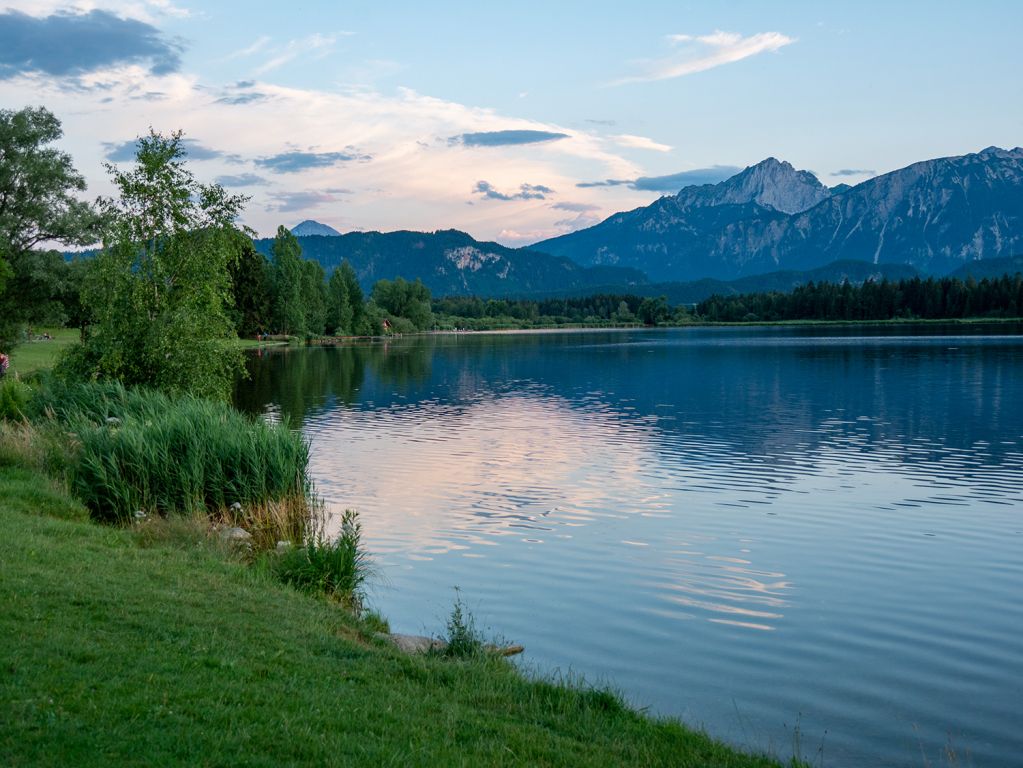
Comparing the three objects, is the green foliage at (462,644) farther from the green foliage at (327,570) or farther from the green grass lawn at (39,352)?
the green grass lawn at (39,352)

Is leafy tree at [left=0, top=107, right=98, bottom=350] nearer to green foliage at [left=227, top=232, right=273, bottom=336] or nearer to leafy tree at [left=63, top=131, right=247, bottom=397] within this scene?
leafy tree at [left=63, top=131, right=247, bottom=397]

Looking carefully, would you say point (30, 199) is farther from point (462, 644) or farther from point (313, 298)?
point (313, 298)

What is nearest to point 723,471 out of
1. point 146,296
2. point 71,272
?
point 146,296

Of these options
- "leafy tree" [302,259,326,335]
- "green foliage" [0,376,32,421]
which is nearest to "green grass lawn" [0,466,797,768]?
"green foliage" [0,376,32,421]

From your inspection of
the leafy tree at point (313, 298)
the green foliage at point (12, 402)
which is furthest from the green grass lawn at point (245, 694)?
the leafy tree at point (313, 298)

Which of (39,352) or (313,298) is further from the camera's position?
(313,298)

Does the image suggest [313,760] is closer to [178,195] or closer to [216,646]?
[216,646]

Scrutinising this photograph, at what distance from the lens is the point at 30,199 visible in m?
63.2

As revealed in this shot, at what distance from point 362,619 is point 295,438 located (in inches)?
343

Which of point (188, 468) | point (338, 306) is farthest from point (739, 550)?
point (338, 306)

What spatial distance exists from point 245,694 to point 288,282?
137 meters

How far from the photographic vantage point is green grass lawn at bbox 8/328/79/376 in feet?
166

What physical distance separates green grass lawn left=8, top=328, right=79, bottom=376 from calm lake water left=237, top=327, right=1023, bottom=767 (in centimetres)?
1294

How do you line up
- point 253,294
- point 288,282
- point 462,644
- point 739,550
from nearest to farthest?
point 462,644 → point 739,550 → point 253,294 → point 288,282
